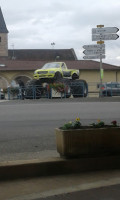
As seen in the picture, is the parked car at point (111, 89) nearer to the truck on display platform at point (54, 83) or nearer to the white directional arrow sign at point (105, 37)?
the truck on display platform at point (54, 83)

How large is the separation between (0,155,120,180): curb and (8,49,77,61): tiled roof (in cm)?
7748

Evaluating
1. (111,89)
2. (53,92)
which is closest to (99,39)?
(53,92)

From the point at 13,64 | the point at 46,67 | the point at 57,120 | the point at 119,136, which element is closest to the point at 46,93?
the point at 46,67

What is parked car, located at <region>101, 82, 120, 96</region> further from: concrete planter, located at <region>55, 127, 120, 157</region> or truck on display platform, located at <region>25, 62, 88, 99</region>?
concrete planter, located at <region>55, 127, 120, 157</region>

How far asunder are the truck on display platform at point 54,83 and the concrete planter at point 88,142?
22.1m

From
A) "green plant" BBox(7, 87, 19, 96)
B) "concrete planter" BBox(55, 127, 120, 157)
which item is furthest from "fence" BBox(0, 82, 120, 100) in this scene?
"concrete planter" BBox(55, 127, 120, 157)

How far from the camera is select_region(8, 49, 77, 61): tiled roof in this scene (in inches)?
3381

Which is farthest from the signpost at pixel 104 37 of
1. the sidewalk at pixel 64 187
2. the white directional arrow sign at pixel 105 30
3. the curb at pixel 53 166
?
the sidewalk at pixel 64 187

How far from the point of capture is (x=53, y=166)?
21.4ft

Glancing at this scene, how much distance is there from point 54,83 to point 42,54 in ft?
200

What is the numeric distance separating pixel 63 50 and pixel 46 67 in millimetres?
57273

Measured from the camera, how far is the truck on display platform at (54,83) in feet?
96.1

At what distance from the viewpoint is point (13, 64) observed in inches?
2226

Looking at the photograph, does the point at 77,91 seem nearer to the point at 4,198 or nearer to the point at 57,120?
the point at 57,120
